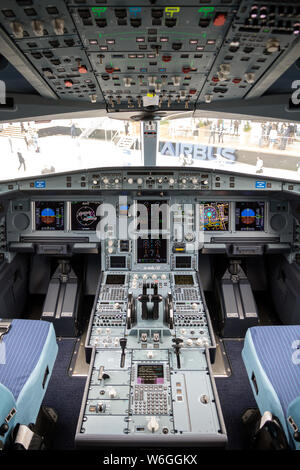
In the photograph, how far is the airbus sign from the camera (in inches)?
158

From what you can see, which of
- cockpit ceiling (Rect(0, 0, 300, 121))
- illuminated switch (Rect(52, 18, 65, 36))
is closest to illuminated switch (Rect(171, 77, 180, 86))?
cockpit ceiling (Rect(0, 0, 300, 121))

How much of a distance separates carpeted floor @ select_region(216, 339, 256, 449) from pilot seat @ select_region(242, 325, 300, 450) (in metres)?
0.47

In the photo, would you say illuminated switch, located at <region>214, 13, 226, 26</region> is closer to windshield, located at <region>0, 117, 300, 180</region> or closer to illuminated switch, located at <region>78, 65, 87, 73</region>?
illuminated switch, located at <region>78, 65, 87, 73</region>

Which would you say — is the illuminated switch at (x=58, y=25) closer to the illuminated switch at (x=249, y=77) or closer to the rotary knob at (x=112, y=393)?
the illuminated switch at (x=249, y=77)

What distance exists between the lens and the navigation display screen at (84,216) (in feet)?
13.6

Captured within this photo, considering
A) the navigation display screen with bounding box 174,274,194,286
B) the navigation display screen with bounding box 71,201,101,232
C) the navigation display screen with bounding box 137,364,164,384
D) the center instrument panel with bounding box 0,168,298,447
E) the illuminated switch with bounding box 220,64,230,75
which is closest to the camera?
→ the illuminated switch with bounding box 220,64,230,75

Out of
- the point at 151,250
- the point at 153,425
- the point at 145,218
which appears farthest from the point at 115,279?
the point at 153,425

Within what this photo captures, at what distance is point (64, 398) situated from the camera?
2893 mm

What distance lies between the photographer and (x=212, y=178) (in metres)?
3.85

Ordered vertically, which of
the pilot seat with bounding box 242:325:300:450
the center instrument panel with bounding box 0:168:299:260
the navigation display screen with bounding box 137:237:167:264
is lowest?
the pilot seat with bounding box 242:325:300:450

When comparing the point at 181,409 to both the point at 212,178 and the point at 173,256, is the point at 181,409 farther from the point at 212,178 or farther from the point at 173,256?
→ the point at 212,178

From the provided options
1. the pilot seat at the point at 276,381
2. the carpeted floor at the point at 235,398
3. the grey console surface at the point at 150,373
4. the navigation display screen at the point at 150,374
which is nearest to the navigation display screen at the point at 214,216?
the grey console surface at the point at 150,373
